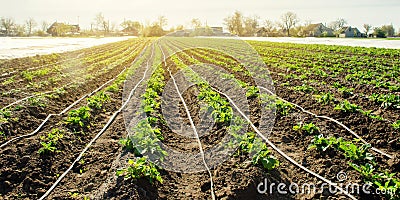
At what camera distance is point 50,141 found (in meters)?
5.85

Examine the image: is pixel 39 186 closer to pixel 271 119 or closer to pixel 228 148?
pixel 228 148

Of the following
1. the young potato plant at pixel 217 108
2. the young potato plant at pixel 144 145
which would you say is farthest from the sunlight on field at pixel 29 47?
the young potato plant at pixel 144 145

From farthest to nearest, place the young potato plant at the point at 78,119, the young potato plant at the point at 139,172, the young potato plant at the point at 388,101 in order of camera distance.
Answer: the young potato plant at the point at 388,101 → the young potato plant at the point at 78,119 → the young potato plant at the point at 139,172

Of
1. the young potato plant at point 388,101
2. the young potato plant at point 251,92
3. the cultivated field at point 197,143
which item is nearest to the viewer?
the cultivated field at point 197,143

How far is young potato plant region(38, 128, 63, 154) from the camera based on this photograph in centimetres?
558

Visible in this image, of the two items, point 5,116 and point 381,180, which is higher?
point 5,116

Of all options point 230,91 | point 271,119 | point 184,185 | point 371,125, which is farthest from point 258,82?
point 184,185

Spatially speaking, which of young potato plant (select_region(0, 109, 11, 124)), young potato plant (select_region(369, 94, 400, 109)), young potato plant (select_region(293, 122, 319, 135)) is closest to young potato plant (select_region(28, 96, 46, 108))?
young potato plant (select_region(0, 109, 11, 124))

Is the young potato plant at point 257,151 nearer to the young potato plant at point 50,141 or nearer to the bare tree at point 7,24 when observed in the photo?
the young potato plant at point 50,141

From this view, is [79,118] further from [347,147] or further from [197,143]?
[347,147]

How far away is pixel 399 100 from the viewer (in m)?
7.59

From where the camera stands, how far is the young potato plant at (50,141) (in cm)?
558

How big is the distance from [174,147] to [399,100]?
5279mm

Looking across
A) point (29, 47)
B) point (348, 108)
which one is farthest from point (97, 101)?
point (29, 47)
